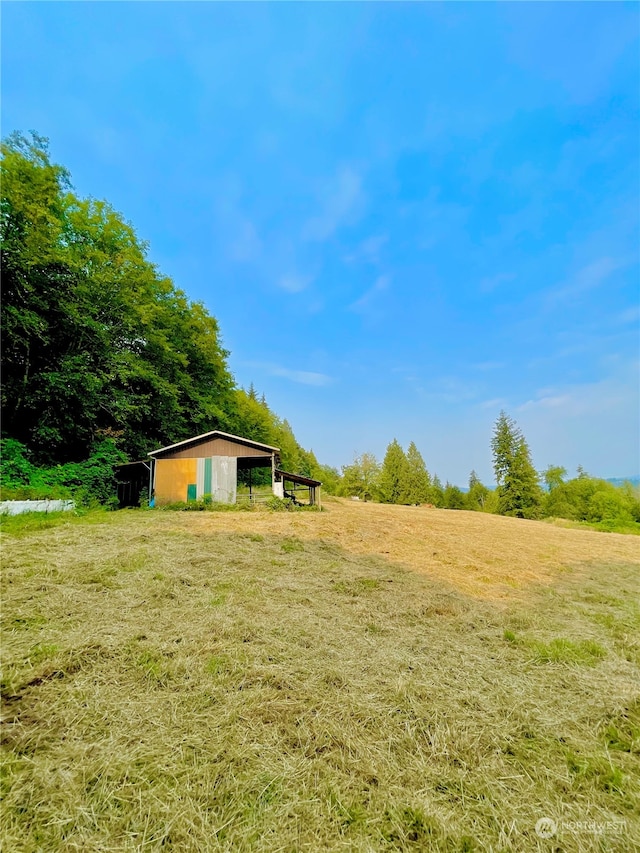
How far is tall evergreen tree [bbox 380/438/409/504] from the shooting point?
43781 mm

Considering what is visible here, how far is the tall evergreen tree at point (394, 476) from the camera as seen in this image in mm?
43781

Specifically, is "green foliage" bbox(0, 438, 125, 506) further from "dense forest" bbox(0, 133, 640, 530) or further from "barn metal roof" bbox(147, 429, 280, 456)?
"barn metal roof" bbox(147, 429, 280, 456)

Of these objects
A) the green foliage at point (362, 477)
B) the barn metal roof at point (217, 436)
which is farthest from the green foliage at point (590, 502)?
the barn metal roof at point (217, 436)

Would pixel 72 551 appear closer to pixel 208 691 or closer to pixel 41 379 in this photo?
pixel 208 691

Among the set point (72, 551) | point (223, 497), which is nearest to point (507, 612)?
point (72, 551)

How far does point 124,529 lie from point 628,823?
1002cm

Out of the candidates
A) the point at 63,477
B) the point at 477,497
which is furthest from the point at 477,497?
the point at 63,477

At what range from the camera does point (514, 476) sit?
3584cm

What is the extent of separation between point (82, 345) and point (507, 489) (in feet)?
131

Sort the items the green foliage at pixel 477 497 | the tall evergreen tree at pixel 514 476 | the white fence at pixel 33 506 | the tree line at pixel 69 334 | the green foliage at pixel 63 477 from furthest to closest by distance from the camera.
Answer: the green foliage at pixel 477 497
the tall evergreen tree at pixel 514 476
the tree line at pixel 69 334
the green foliage at pixel 63 477
the white fence at pixel 33 506

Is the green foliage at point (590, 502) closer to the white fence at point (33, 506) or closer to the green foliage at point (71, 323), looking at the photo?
the green foliage at point (71, 323)

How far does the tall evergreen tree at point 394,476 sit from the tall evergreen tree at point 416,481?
0.49m

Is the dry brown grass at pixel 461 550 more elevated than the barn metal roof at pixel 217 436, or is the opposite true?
the barn metal roof at pixel 217 436

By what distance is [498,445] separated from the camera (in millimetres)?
38156
